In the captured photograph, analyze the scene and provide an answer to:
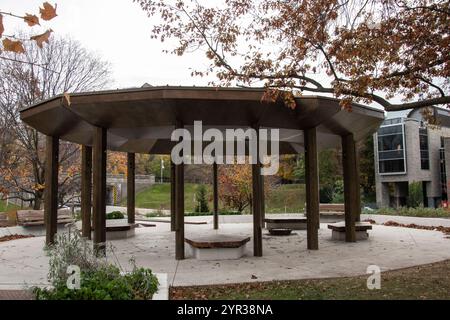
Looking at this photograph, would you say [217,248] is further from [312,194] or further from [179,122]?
[179,122]

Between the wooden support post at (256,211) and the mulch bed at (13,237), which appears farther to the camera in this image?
the mulch bed at (13,237)

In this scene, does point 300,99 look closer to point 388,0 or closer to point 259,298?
point 388,0

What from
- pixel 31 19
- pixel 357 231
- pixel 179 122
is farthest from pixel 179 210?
pixel 31 19

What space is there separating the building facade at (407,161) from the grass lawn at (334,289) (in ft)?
113

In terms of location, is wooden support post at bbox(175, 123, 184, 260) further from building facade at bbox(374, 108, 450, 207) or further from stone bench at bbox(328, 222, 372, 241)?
building facade at bbox(374, 108, 450, 207)

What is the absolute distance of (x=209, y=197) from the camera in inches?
1362

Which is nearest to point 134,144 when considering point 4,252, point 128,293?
point 4,252

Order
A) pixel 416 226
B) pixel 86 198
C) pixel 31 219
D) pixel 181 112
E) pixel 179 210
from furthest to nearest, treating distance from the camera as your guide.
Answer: pixel 416 226 → pixel 31 219 → pixel 86 198 → pixel 179 210 → pixel 181 112

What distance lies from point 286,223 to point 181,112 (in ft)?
26.0

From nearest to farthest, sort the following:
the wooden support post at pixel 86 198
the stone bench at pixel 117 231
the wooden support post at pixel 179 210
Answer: the wooden support post at pixel 179 210 → the wooden support post at pixel 86 198 → the stone bench at pixel 117 231

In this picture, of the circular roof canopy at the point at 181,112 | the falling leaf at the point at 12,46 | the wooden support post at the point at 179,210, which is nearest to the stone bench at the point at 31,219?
the circular roof canopy at the point at 181,112

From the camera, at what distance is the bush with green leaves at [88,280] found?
441cm

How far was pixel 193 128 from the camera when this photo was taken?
11.3 m

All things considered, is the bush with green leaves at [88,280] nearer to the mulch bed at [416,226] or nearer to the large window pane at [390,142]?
the mulch bed at [416,226]
